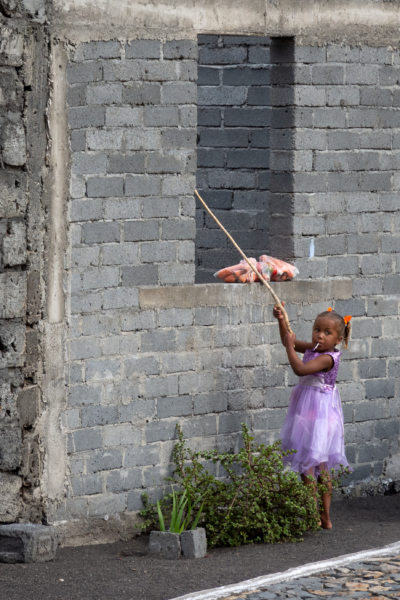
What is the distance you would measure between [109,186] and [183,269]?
81 centimetres

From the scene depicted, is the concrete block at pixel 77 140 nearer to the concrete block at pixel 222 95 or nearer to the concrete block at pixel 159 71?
the concrete block at pixel 159 71

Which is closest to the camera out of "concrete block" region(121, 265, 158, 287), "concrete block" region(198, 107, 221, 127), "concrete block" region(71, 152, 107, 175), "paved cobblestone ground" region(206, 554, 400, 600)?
"paved cobblestone ground" region(206, 554, 400, 600)

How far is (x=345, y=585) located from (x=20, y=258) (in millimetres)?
2726

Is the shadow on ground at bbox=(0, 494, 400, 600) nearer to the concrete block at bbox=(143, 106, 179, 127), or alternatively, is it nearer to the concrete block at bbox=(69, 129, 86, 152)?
the concrete block at bbox=(69, 129, 86, 152)

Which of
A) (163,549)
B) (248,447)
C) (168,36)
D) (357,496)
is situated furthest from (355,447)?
(168,36)

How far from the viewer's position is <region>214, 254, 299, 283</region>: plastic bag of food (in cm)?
962

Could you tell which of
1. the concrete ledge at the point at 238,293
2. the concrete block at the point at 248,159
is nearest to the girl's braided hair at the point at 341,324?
the concrete ledge at the point at 238,293

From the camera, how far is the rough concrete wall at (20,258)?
8398 mm

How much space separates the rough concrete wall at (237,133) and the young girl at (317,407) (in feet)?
7.32

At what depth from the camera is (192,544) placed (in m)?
8.50

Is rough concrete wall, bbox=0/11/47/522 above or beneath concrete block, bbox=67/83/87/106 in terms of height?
beneath

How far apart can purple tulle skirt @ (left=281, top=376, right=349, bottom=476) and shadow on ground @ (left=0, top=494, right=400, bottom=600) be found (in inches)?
19.4

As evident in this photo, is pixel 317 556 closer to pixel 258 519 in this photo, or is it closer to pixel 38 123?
pixel 258 519

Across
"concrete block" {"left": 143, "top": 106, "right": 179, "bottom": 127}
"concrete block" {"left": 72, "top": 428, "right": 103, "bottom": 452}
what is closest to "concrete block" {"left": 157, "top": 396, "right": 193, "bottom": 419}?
"concrete block" {"left": 72, "top": 428, "right": 103, "bottom": 452}
